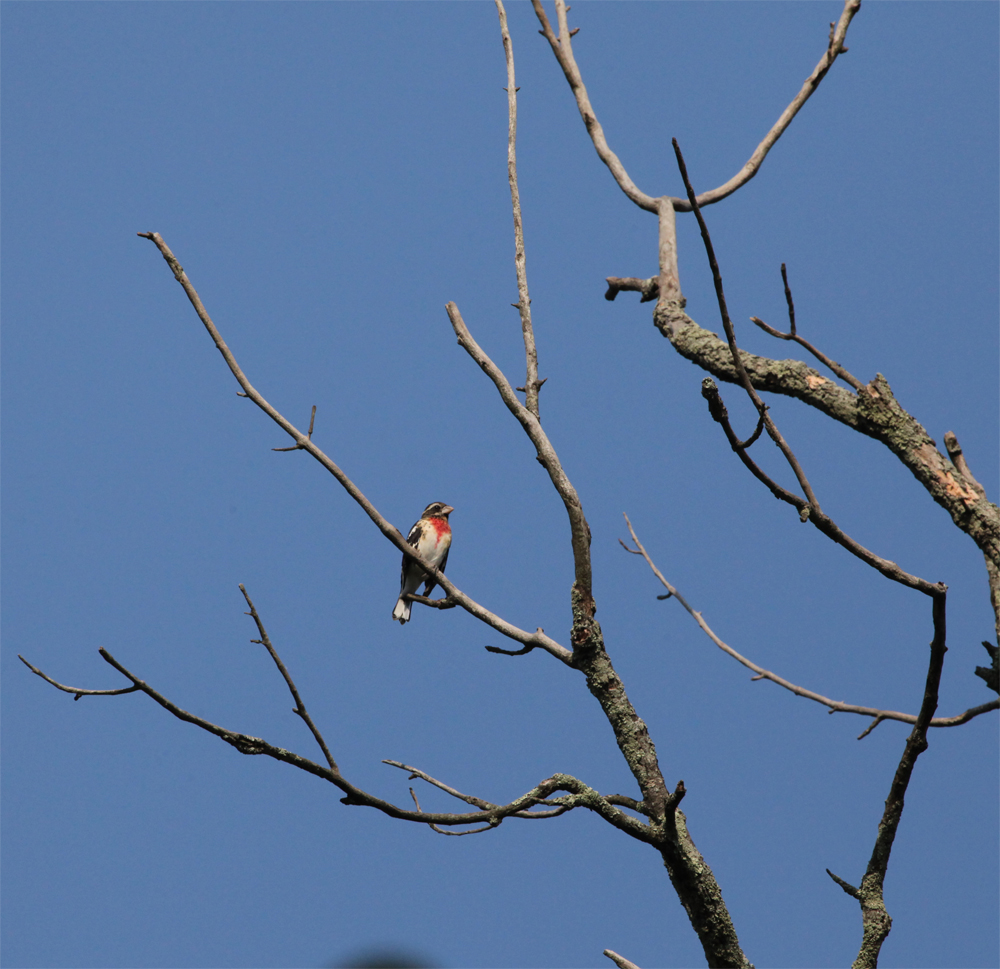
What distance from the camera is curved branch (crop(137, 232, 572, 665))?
337 cm

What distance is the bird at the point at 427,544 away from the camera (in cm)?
806

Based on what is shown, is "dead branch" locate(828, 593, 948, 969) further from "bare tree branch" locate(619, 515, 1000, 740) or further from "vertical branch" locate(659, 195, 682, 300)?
"vertical branch" locate(659, 195, 682, 300)

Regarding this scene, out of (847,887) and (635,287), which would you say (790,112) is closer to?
(635,287)

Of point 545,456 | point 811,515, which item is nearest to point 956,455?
point 811,515

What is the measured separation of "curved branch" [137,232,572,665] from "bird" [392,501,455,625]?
432cm

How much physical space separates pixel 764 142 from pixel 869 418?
6.40 ft

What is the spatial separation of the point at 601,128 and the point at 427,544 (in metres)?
3.81

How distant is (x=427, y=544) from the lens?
8.05m

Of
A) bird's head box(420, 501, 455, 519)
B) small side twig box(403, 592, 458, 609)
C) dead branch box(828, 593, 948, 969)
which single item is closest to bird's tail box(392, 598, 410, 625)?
bird's head box(420, 501, 455, 519)

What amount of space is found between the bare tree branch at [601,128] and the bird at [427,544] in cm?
366

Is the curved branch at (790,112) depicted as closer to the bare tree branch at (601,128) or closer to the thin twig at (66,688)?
the bare tree branch at (601,128)

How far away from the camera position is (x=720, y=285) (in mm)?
2625

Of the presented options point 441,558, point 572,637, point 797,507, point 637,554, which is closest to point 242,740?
point 572,637

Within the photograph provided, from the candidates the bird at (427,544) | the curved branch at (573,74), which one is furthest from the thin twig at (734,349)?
the bird at (427,544)
